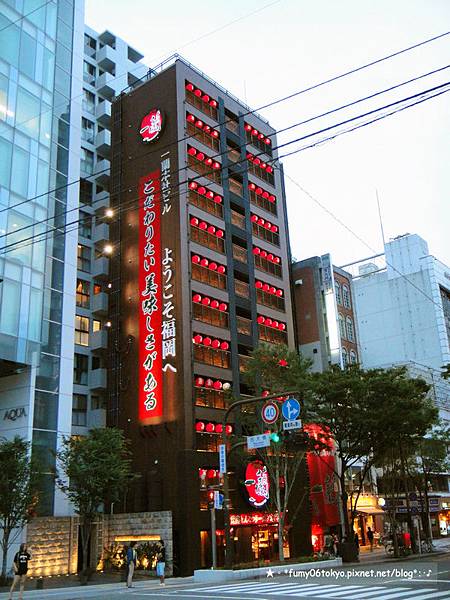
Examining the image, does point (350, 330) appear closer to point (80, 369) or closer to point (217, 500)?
point (80, 369)

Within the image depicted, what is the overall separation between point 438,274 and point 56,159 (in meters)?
52.4

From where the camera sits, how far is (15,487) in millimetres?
29625

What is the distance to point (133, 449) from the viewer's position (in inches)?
1663

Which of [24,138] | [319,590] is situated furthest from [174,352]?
[319,590]

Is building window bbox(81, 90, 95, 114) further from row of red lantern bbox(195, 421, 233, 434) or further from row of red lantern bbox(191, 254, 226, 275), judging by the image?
row of red lantern bbox(195, 421, 233, 434)

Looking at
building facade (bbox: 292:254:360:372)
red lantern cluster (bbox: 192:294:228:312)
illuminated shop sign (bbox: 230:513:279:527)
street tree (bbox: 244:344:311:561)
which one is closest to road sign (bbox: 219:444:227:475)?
street tree (bbox: 244:344:311:561)

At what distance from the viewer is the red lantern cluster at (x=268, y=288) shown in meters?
51.6

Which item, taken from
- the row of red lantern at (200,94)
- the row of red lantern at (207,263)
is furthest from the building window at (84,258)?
the row of red lantern at (200,94)

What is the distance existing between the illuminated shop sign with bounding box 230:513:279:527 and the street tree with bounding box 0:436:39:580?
1517 centimetres

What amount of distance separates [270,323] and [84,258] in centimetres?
1699

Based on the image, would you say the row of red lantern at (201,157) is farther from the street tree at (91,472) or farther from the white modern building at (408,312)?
the white modern building at (408,312)

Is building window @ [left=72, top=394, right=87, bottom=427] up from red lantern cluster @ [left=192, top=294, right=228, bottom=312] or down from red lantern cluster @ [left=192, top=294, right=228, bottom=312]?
down

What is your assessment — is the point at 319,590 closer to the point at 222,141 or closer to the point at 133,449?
the point at 133,449

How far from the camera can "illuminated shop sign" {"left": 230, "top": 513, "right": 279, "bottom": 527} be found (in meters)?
41.5
